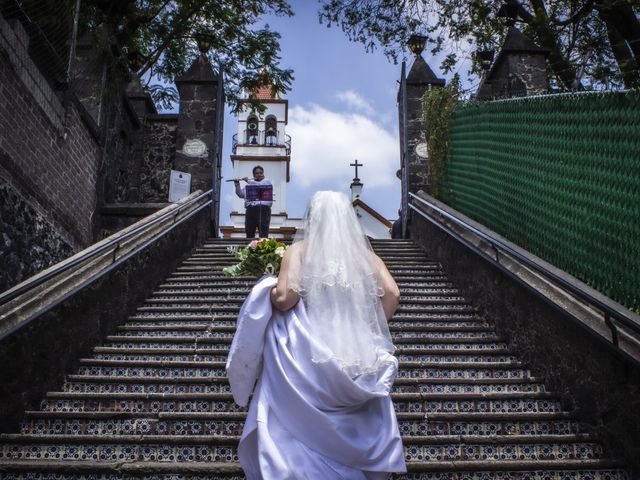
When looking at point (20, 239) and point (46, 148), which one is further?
point (46, 148)

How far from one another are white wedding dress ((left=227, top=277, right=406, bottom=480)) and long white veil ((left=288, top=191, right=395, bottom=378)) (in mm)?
55

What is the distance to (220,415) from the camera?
14.3 ft

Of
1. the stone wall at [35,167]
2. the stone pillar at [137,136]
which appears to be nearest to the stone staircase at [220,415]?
the stone wall at [35,167]

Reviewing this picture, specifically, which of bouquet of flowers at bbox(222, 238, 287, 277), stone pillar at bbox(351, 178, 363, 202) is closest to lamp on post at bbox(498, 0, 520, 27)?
bouquet of flowers at bbox(222, 238, 287, 277)

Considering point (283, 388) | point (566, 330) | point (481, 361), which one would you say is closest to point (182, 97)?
point (481, 361)

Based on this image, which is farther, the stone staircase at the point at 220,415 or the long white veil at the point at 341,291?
the stone staircase at the point at 220,415

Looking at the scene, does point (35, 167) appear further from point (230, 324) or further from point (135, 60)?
point (135, 60)

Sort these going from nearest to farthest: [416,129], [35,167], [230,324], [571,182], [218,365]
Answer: [218,365] → [571,182] → [230,324] → [35,167] → [416,129]

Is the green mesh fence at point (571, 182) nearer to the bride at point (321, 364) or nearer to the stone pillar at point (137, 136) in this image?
the bride at point (321, 364)

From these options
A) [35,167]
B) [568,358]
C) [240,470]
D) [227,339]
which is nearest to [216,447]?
[240,470]

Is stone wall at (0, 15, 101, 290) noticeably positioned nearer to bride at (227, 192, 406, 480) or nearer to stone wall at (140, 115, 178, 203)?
stone wall at (140, 115, 178, 203)

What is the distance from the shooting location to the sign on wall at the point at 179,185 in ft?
35.6

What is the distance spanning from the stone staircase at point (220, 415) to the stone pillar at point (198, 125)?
5576 mm

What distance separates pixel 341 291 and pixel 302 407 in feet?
1.86
